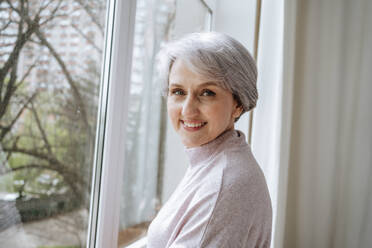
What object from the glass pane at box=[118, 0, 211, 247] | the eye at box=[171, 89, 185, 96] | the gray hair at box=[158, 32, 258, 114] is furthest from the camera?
the glass pane at box=[118, 0, 211, 247]

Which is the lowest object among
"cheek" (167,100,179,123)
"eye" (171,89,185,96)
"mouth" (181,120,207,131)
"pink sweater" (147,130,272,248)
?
"pink sweater" (147,130,272,248)

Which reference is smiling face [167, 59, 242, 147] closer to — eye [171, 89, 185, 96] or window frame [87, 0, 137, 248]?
eye [171, 89, 185, 96]

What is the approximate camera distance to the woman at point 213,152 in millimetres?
688

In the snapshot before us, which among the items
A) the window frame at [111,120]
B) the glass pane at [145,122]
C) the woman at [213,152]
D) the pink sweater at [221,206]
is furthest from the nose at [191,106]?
the glass pane at [145,122]

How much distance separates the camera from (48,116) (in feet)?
2.67

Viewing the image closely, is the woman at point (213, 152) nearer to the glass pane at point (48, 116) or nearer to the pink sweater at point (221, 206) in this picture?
→ the pink sweater at point (221, 206)

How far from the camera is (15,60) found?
69cm

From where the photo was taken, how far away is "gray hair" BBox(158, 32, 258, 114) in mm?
806

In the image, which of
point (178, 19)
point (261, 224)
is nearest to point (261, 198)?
point (261, 224)

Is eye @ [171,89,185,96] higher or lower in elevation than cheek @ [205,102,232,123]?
higher

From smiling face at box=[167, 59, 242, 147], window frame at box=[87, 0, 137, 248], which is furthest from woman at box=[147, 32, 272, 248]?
window frame at box=[87, 0, 137, 248]

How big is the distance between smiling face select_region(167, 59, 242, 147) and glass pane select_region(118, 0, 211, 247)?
53cm

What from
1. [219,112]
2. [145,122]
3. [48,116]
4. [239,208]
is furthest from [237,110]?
[145,122]

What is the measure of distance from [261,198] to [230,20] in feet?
4.54
